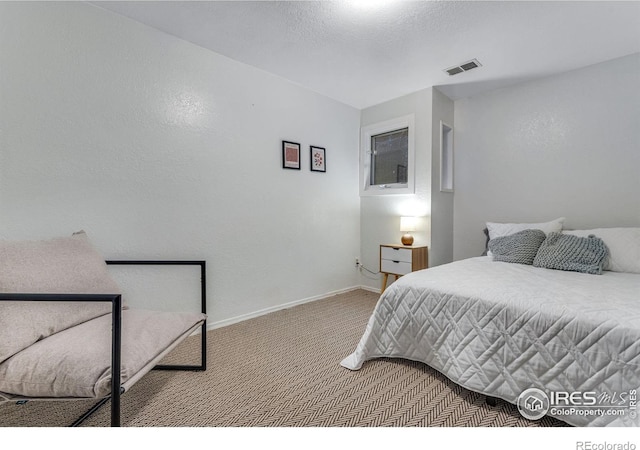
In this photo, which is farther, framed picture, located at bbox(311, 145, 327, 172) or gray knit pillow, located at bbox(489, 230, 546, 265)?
framed picture, located at bbox(311, 145, 327, 172)

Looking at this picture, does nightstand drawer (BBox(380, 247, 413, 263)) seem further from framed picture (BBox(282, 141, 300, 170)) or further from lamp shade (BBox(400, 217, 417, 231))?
framed picture (BBox(282, 141, 300, 170))

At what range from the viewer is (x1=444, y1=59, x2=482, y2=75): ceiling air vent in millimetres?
2574

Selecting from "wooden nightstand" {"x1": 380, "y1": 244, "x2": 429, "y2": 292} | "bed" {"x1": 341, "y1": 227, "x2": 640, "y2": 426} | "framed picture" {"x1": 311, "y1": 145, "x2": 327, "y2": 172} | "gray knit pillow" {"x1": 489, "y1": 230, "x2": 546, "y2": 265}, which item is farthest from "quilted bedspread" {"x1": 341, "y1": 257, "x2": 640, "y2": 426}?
"framed picture" {"x1": 311, "y1": 145, "x2": 327, "y2": 172}

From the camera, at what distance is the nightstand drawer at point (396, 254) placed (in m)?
3.04

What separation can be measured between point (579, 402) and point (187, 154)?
110 inches

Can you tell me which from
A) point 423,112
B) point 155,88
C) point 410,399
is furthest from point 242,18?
point 410,399

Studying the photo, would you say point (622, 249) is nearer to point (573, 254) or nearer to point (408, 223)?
point (573, 254)

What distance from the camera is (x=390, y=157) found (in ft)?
11.8

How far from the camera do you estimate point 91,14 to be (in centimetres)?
191

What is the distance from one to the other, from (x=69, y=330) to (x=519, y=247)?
2.95m

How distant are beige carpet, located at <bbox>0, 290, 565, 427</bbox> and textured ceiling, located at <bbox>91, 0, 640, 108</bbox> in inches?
93.6

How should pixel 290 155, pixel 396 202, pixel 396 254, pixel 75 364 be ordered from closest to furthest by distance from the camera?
pixel 75 364 → pixel 290 155 → pixel 396 254 → pixel 396 202

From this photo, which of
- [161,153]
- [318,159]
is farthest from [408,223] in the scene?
[161,153]

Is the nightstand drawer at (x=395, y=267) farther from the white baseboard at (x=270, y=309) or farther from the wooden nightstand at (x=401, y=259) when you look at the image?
the white baseboard at (x=270, y=309)
